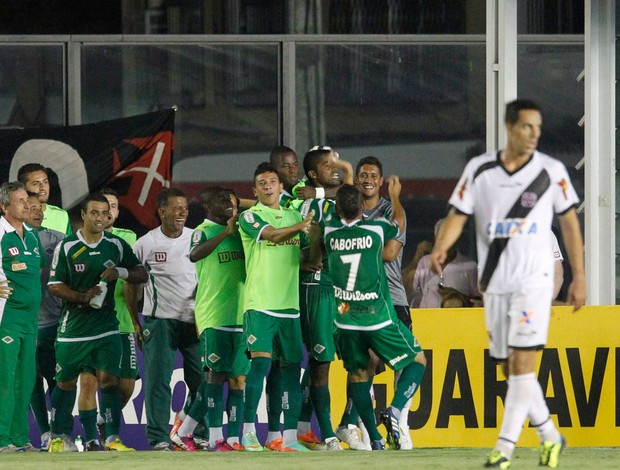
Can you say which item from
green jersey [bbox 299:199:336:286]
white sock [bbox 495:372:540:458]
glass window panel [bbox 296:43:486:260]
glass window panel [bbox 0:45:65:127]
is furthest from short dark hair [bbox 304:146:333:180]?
glass window panel [bbox 0:45:65:127]

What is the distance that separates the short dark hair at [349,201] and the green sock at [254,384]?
123 centimetres

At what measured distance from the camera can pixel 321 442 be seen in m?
11.9

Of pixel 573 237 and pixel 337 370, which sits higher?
pixel 573 237

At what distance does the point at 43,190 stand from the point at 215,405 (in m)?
2.43

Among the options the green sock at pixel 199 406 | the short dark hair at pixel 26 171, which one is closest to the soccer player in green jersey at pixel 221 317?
the green sock at pixel 199 406

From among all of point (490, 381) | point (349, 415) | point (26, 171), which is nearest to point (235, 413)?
point (349, 415)

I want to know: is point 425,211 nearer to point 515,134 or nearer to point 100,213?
point 100,213

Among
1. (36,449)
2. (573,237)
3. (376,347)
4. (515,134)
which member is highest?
(515,134)

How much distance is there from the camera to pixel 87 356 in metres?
12.2

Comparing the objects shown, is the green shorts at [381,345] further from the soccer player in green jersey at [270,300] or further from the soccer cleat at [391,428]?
the soccer player in green jersey at [270,300]

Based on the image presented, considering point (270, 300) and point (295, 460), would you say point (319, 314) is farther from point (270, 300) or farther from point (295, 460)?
point (295, 460)

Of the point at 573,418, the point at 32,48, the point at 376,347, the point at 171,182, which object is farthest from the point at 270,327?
the point at 32,48

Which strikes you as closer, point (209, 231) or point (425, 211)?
point (209, 231)

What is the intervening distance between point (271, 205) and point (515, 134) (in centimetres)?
337
